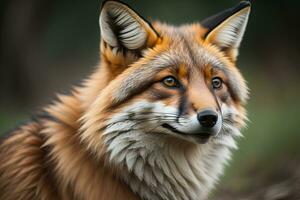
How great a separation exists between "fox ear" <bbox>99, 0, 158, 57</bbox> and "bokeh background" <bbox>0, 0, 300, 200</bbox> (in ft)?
32.3

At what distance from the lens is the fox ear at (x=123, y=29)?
5.40m

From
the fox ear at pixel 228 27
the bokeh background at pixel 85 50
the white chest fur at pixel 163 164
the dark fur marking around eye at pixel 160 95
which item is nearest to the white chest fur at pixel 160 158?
the white chest fur at pixel 163 164

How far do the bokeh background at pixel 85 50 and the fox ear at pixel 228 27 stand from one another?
8.95 m

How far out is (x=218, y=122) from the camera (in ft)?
17.0

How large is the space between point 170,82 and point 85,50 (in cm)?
1805

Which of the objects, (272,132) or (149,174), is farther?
(272,132)

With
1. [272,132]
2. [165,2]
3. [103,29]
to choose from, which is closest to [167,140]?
[103,29]

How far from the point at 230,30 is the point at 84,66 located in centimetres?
1726

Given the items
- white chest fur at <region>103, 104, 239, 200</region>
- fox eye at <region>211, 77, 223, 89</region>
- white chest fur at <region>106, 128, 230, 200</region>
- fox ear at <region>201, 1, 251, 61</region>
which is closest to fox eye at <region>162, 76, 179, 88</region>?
white chest fur at <region>103, 104, 239, 200</region>

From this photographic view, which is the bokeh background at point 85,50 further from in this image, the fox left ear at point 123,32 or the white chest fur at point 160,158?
the fox left ear at point 123,32

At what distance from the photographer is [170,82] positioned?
18.0 feet

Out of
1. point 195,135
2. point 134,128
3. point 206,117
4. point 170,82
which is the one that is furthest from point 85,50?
point 206,117

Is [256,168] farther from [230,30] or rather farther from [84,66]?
[84,66]

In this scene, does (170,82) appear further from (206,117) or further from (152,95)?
(206,117)
